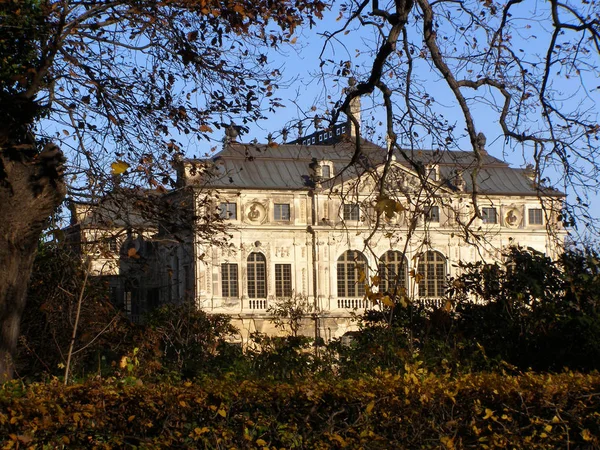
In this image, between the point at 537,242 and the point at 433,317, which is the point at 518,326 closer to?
the point at 433,317

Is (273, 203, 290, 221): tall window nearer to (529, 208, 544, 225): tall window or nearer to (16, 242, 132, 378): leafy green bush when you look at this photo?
(529, 208, 544, 225): tall window

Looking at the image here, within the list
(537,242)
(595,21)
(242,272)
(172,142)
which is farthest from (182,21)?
(537,242)

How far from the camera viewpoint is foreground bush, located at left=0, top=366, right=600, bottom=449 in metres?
4.84

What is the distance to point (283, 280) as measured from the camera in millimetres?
42062

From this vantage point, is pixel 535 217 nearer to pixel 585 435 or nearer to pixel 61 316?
pixel 61 316

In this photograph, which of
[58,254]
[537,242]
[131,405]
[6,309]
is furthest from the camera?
[537,242]

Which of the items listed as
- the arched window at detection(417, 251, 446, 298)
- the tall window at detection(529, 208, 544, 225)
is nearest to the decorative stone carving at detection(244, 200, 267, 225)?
the arched window at detection(417, 251, 446, 298)

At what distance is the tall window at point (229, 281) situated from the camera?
134ft

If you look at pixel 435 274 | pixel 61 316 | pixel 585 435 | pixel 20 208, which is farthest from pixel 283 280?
pixel 585 435

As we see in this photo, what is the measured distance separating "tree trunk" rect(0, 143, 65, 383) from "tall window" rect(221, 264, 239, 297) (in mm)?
34589

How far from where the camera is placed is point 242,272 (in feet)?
135

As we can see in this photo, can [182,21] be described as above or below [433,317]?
above

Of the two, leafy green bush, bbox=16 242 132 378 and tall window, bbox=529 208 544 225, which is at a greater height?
tall window, bbox=529 208 544 225

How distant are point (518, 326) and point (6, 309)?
464 cm
